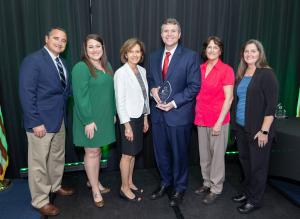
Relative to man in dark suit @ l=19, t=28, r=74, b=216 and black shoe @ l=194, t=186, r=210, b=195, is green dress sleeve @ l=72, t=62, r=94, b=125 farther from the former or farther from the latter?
black shoe @ l=194, t=186, r=210, b=195

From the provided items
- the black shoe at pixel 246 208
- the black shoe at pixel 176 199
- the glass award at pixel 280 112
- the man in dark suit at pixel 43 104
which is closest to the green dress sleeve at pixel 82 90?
the man in dark suit at pixel 43 104

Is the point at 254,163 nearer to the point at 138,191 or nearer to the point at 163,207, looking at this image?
the point at 163,207

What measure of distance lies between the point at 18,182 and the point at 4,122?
2.25ft

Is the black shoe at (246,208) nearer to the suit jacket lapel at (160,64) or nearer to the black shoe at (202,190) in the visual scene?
the black shoe at (202,190)

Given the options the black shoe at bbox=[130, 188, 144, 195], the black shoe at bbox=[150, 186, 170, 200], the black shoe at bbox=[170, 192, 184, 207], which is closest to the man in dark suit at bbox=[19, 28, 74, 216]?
the black shoe at bbox=[130, 188, 144, 195]

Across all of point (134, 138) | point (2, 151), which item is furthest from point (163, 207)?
point (2, 151)

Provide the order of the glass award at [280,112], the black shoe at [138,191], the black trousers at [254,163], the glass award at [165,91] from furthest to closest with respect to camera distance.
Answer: the glass award at [280,112] → the black shoe at [138,191] → the glass award at [165,91] → the black trousers at [254,163]

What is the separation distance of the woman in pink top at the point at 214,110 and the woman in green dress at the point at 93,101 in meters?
0.85

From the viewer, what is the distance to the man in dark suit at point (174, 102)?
8.36 ft

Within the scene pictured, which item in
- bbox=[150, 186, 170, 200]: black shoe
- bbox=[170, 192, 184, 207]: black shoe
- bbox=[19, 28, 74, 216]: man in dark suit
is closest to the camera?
bbox=[19, 28, 74, 216]: man in dark suit

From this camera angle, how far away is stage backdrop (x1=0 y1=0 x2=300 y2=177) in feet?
9.93

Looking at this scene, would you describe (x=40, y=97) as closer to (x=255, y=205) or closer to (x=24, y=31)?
(x=24, y=31)

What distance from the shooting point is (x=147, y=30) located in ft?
10.8

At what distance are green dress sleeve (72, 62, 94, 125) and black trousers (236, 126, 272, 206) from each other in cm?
138
